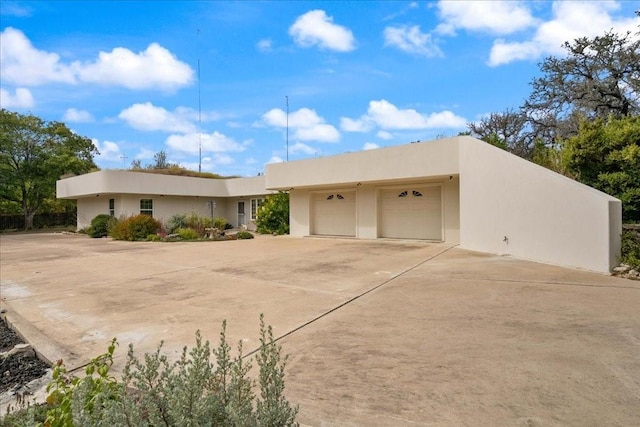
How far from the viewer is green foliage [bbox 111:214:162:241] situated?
18297 millimetres

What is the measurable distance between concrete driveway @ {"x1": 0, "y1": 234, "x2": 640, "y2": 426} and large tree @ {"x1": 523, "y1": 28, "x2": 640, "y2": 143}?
1108 cm

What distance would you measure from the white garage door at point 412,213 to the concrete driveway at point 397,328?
19.2 ft

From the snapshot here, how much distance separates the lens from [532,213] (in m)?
8.93

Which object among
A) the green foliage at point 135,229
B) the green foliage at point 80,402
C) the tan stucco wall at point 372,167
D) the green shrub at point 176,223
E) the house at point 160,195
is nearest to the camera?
the green foliage at point 80,402

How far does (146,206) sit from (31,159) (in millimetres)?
13244

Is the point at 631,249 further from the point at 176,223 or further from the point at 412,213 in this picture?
the point at 176,223

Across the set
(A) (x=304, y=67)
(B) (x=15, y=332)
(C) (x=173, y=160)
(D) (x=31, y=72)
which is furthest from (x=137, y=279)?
(C) (x=173, y=160)

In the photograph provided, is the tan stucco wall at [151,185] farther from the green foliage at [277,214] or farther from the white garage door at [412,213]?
the white garage door at [412,213]

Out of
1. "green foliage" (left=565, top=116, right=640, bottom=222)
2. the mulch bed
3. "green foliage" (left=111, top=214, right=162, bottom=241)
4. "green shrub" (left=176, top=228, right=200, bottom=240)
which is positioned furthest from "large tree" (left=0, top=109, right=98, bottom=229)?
"green foliage" (left=565, top=116, right=640, bottom=222)

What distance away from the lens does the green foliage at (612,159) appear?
9.31 meters

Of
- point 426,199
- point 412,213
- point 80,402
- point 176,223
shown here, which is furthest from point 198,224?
point 80,402

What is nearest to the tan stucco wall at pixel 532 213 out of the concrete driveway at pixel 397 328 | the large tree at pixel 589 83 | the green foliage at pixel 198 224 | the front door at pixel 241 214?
the concrete driveway at pixel 397 328

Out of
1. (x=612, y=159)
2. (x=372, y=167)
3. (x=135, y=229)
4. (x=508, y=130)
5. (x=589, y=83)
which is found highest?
(x=508, y=130)

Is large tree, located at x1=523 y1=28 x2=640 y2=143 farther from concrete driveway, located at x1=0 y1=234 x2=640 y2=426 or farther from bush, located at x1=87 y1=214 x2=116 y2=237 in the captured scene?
bush, located at x1=87 y1=214 x2=116 y2=237
